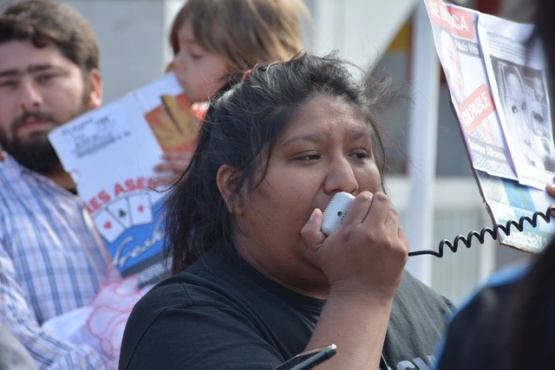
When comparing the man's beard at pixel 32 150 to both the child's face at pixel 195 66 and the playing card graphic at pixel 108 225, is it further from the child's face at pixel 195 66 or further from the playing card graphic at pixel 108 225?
the child's face at pixel 195 66

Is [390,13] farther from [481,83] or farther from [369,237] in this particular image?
[369,237]

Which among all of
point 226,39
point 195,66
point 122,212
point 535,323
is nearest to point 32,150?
point 122,212

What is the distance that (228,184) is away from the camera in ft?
6.51

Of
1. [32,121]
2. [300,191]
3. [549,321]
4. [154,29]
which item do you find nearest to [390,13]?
[154,29]

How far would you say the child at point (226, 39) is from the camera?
9.96 ft

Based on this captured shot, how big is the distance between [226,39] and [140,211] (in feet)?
1.86

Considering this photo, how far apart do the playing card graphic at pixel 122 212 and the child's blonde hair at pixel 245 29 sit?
1.64 feet

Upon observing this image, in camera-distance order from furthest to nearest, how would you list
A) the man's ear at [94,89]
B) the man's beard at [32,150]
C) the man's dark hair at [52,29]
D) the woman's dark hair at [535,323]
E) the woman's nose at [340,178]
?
the man's ear at [94,89]
the man's dark hair at [52,29]
the man's beard at [32,150]
the woman's nose at [340,178]
the woman's dark hair at [535,323]

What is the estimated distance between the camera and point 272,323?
1.79 m

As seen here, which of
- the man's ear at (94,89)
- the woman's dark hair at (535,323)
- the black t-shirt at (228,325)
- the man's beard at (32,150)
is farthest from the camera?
the man's ear at (94,89)

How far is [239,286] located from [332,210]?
0.72ft

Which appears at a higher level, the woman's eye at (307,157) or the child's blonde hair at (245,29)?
the child's blonde hair at (245,29)

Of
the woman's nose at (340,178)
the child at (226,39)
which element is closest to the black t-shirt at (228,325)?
the woman's nose at (340,178)

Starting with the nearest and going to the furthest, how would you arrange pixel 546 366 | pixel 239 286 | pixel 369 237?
pixel 546 366 < pixel 369 237 < pixel 239 286
